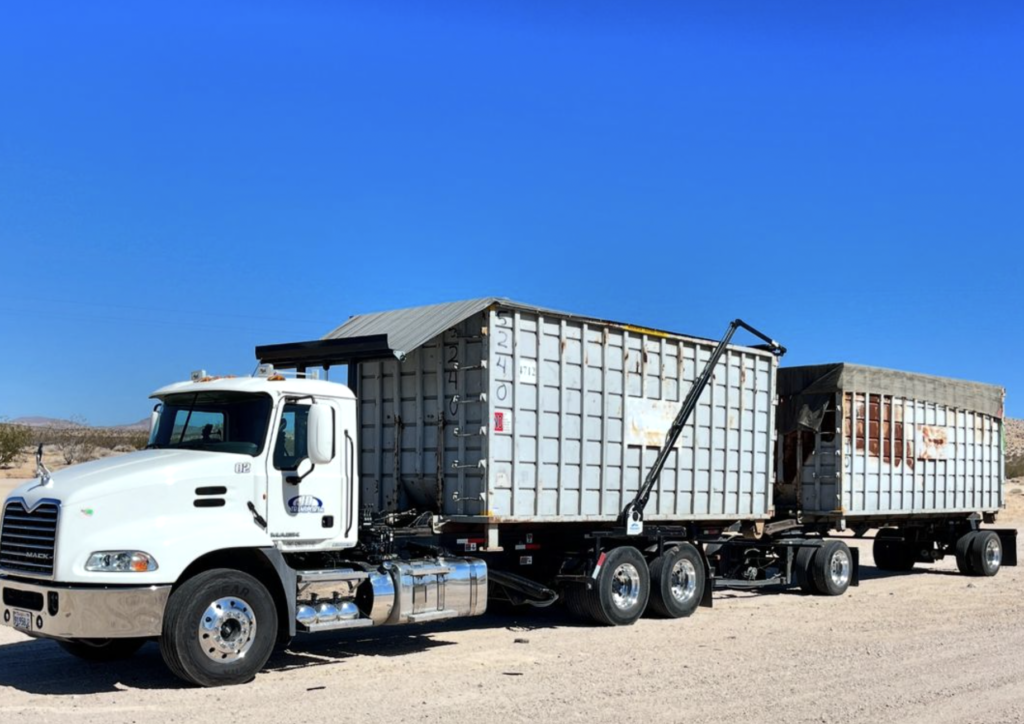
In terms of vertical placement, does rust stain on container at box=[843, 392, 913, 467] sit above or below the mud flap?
above

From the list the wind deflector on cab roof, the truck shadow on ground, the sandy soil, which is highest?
the wind deflector on cab roof

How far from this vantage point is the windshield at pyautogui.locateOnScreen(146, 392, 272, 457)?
1041 centimetres

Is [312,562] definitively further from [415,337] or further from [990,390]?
[990,390]

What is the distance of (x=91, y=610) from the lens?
9.08 m

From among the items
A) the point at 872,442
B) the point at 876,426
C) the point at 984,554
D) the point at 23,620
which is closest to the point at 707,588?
the point at 872,442

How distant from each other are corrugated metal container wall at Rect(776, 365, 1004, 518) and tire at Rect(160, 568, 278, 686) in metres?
11.4

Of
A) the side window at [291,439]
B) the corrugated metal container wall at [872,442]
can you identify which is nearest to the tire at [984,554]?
the corrugated metal container wall at [872,442]

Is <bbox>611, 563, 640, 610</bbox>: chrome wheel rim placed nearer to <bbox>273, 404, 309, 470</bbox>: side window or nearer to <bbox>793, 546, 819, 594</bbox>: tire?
<bbox>793, 546, 819, 594</bbox>: tire

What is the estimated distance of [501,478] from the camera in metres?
12.7

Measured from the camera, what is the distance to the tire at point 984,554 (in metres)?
21.8

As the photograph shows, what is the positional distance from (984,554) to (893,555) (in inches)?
75.5

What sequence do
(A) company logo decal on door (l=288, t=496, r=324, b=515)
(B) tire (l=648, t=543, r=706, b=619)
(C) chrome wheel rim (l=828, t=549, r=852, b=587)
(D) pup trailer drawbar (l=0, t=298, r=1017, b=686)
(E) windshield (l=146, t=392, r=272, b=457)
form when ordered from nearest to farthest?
1. (D) pup trailer drawbar (l=0, t=298, r=1017, b=686)
2. (E) windshield (l=146, t=392, r=272, b=457)
3. (A) company logo decal on door (l=288, t=496, r=324, b=515)
4. (B) tire (l=648, t=543, r=706, b=619)
5. (C) chrome wheel rim (l=828, t=549, r=852, b=587)

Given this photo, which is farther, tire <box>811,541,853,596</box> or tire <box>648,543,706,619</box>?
tire <box>811,541,853,596</box>

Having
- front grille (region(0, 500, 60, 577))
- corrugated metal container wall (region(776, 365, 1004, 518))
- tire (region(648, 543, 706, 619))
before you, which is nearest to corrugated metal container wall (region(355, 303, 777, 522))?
tire (region(648, 543, 706, 619))
